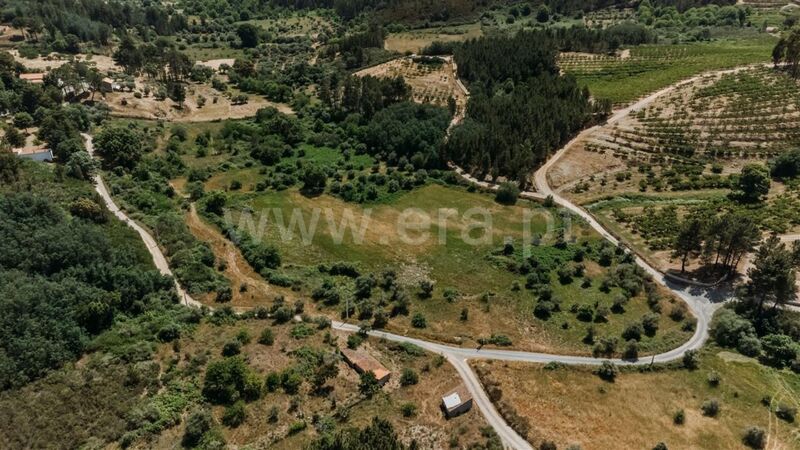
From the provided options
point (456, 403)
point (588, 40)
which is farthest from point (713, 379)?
point (588, 40)

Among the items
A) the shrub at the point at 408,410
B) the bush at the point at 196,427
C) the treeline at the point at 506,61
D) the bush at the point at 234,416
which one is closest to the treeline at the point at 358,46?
the treeline at the point at 506,61

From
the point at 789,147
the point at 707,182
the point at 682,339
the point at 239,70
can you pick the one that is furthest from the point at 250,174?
the point at 789,147

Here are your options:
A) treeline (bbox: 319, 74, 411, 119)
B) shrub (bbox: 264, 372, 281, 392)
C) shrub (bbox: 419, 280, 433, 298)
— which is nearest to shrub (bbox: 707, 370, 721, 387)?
shrub (bbox: 419, 280, 433, 298)

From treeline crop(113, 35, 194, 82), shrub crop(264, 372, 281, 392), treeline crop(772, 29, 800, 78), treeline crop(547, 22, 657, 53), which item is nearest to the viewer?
shrub crop(264, 372, 281, 392)

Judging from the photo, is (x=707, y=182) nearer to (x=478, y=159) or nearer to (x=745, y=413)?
(x=478, y=159)

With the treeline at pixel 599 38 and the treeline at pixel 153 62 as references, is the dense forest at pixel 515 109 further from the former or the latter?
the treeline at pixel 153 62

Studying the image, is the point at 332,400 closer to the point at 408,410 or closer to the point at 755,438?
the point at 408,410

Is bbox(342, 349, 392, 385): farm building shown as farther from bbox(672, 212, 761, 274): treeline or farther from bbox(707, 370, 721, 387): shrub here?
bbox(672, 212, 761, 274): treeline
